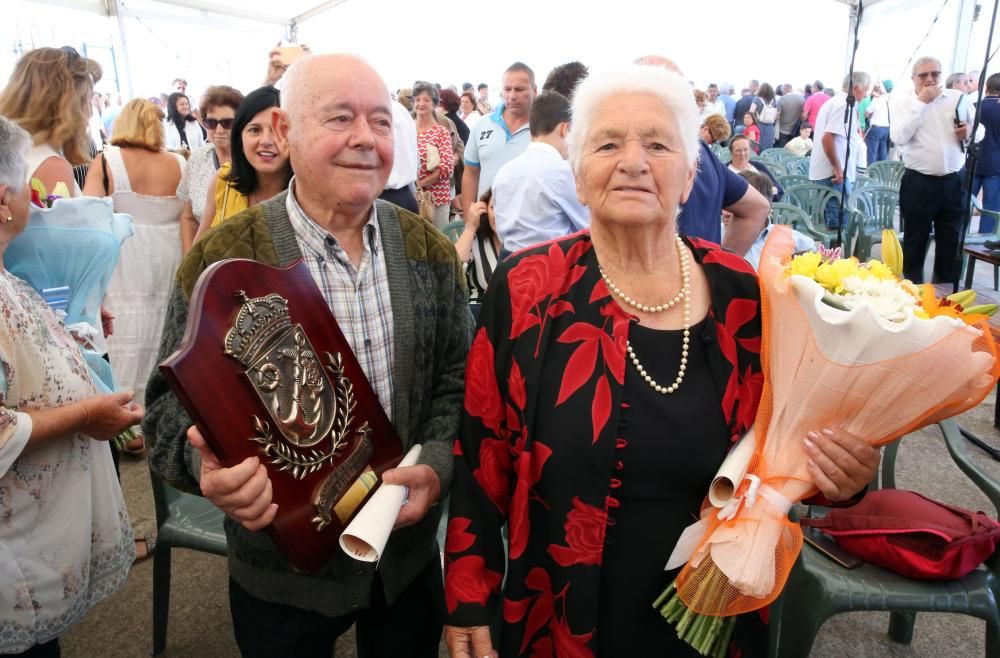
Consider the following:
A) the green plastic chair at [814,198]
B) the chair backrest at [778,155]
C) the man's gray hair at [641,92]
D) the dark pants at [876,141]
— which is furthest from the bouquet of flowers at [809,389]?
the dark pants at [876,141]

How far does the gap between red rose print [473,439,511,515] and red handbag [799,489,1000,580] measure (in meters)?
1.09

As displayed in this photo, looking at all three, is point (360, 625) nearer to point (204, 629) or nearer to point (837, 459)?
point (837, 459)

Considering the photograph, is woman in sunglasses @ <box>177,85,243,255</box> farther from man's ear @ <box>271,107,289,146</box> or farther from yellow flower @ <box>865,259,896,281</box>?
yellow flower @ <box>865,259,896,281</box>

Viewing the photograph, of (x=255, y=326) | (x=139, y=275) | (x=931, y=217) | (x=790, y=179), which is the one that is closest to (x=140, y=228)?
(x=139, y=275)

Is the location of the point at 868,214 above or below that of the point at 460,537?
above

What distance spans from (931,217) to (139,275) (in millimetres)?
6905

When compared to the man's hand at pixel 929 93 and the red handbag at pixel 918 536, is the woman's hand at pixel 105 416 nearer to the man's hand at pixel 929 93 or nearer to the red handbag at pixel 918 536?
the red handbag at pixel 918 536

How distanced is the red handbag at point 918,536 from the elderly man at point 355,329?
3.97 feet

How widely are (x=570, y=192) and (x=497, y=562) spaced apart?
2210mm

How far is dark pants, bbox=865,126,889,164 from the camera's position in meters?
11.9

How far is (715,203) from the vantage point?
270 centimetres

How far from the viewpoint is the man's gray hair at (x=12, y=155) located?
1.69 m

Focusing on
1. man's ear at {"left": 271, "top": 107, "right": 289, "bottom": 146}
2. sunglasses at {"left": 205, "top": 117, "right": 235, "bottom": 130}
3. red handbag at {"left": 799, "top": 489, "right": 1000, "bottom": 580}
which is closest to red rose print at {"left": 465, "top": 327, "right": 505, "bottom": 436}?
man's ear at {"left": 271, "top": 107, "right": 289, "bottom": 146}

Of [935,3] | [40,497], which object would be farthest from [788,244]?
[935,3]
